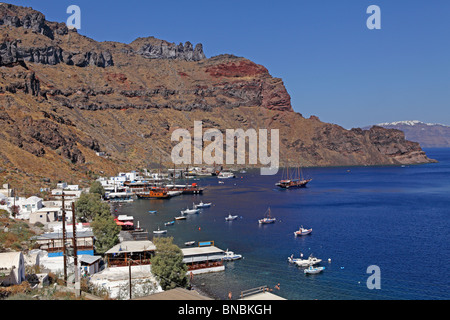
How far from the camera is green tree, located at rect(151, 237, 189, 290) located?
3319 cm

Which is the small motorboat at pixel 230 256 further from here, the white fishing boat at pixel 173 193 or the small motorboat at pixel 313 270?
the white fishing boat at pixel 173 193

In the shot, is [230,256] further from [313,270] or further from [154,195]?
[154,195]

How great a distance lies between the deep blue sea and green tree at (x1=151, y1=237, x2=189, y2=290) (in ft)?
12.6

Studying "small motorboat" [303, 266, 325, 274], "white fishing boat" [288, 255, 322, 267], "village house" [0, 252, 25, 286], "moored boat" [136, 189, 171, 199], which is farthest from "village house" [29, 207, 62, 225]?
"moored boat" [136, 189, 171, 199]

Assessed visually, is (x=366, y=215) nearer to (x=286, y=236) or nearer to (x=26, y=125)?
(x=286, y=236)

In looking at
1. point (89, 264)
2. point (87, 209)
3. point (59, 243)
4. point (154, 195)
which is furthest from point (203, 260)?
point (154, 195)

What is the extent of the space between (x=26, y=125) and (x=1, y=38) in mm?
64542

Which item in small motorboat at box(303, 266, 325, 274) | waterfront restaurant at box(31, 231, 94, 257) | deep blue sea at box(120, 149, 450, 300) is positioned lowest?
deep blue sea at box(120, 149, 450, 300)

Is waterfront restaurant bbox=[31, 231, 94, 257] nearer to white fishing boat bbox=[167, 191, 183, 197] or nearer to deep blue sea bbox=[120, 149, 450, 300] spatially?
deep blue sea bbox=[120, 149, 450, 300]

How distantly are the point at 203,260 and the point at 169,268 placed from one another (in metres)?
10.1

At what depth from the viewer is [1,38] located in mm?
150125

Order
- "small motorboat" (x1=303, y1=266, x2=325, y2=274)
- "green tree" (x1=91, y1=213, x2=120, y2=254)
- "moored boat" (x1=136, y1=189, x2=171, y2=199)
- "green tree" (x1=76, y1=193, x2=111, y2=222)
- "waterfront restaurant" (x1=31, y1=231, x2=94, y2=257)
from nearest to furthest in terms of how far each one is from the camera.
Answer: "waterfront restaurant" (x1=31, y1=231, x2=94, y2=257) < "small motorboat" (x1=303, y1=266, x2=325, y2=274) < "green tree" (x1=91, y1=213, x2=120, y2=254) < "green tree" (x1=76, y1=193, x2=111, y2=222) < "moored boat" (x1=136, y1=189, x2=171, y2=199)

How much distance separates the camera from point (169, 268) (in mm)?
33562
